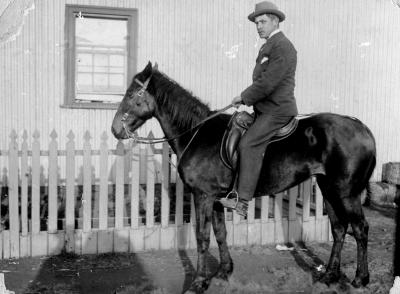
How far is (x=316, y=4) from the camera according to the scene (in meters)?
10.9

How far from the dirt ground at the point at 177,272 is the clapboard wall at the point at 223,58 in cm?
413

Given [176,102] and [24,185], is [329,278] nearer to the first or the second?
[176,102]

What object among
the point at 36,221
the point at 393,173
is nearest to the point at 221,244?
the point at 36,221

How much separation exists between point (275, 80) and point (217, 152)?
1.00m

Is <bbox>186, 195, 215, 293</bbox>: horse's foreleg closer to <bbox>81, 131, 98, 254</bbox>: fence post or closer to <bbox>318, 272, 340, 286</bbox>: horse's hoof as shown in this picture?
Answer: <bbox>318, 272, 340, 286</bbox>: horse's hoof

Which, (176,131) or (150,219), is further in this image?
(150,219)

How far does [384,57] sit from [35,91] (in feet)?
25.6

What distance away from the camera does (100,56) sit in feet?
32.9

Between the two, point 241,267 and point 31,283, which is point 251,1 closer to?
point 241,267

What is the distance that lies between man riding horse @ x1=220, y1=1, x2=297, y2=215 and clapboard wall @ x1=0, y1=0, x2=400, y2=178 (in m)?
5.01

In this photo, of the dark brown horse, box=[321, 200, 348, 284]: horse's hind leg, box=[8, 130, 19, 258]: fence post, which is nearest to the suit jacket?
the dark brown horse

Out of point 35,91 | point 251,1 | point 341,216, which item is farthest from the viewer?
point 251,1

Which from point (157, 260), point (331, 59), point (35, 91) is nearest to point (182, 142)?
point (157, 260)

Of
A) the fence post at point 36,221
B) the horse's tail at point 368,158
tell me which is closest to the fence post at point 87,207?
the fence post at point 36,221
